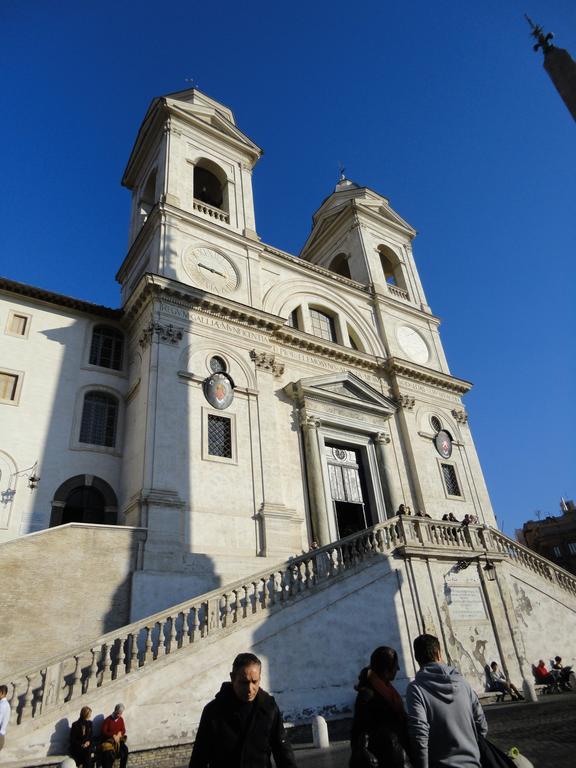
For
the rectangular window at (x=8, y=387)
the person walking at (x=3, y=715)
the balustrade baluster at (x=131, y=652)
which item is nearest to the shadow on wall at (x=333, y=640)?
the balustrade baluster at (x=131, y=652)

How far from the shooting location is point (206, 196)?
25312 mm

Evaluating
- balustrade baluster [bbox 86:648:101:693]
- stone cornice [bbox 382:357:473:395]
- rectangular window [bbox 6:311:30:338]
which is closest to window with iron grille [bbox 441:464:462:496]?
stone cornice [bbox 382:357:473:395]

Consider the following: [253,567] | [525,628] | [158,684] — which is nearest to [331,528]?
[253,567]

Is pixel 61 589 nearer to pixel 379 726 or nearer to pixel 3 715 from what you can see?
pixel 3 715

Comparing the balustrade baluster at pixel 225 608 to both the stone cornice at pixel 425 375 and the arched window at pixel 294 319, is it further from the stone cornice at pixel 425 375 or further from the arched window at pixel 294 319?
the stone cornice at pixel 425 375

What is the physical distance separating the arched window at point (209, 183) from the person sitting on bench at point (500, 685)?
66.8 feet

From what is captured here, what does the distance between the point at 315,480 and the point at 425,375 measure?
8.93m

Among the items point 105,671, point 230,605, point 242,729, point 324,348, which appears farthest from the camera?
point 324,348

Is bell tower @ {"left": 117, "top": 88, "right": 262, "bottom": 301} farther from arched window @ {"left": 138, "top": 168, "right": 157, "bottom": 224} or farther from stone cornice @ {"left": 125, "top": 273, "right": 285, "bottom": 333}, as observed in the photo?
stone cornice @ {"left": 125, "top": 273, "right": 285, "bottom": 333}

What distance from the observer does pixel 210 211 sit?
21.4 metres

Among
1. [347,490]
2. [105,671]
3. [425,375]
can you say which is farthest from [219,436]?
[425,375]

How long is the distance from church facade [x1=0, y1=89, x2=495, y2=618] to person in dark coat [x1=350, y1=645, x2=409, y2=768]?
9.77m

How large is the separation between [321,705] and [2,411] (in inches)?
457

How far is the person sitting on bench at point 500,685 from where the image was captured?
1252cm
